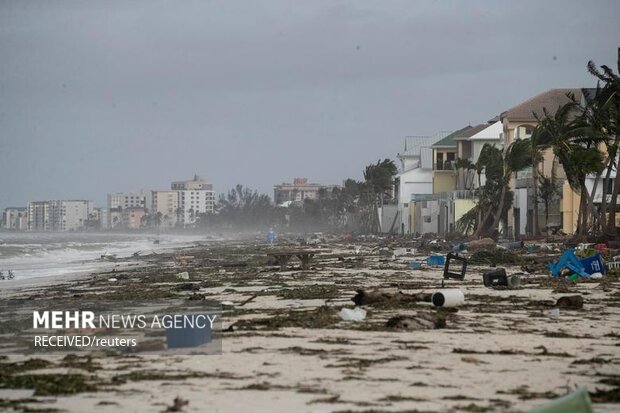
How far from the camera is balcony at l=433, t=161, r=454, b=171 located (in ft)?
307

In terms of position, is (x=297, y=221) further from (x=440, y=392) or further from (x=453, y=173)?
(x=440, y=392)

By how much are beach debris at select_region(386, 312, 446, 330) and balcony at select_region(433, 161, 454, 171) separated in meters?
79.0

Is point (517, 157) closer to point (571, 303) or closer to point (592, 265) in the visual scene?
point (592, 265)

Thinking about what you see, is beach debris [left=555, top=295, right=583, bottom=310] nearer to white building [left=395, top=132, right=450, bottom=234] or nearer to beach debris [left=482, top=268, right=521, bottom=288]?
beach debris [left=482, top=268, right=521, bottom=288]

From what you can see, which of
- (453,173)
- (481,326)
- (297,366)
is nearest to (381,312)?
(481,326)

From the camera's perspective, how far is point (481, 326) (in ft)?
49.6

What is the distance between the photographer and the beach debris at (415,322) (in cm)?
1469

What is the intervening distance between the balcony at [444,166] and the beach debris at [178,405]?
280 ft

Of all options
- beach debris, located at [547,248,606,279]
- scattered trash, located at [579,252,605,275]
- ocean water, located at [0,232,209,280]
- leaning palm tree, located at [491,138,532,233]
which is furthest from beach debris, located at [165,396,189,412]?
leaning palm tree, located at [491,138,532,233]

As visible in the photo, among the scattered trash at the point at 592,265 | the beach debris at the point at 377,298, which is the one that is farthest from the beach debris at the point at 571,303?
the scattered trash at the point at 592,265

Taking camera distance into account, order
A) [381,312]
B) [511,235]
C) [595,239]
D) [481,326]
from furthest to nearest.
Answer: [511,235] → [595,239] → [381,312] → [481,326]

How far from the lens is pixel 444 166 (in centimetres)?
9419

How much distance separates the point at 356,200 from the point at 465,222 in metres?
81.9

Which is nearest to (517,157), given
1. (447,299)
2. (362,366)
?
(447,299)
